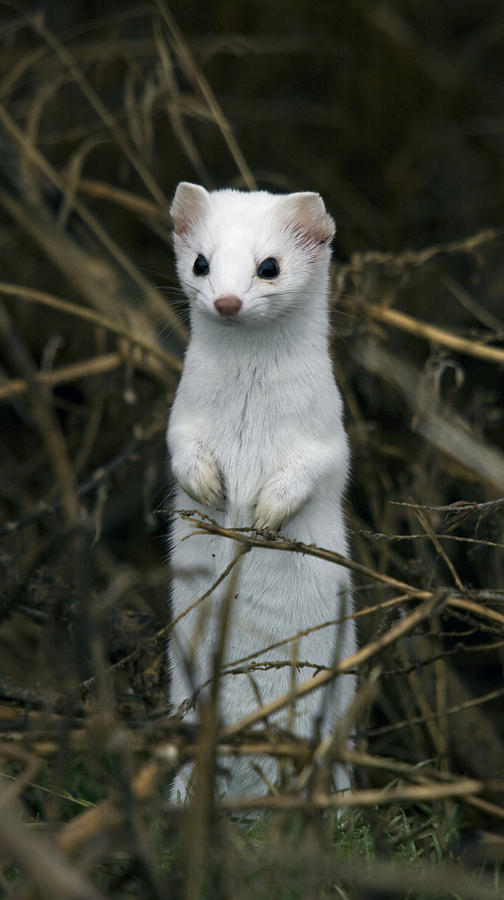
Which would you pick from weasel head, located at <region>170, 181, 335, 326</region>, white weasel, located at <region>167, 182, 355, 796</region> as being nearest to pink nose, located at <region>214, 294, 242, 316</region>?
weasel head, located at <region>170, 181, 335, 326</region>

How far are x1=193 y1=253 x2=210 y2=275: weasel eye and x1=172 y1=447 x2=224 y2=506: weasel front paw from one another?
0.40m

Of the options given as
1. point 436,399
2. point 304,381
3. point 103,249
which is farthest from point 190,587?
point 103,249

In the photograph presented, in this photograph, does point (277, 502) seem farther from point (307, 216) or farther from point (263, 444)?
point (307, 216)

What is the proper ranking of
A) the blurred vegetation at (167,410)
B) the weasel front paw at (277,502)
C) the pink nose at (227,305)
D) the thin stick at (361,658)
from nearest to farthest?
the blurred vegetation at (167,410), the thin stick at (361,658), the pink nose at (227,305), the weasel front paw at (277,502)

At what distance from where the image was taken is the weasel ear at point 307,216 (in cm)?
237

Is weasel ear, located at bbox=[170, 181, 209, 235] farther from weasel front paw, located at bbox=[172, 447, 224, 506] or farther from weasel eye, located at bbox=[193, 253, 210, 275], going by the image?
weasel front paw, located at bbox=[172, 447, 224, 506]

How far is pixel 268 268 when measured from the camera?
7.58ft

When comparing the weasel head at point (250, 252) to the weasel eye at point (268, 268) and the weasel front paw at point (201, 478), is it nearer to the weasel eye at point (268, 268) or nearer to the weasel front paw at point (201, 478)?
the weasel eye at point (268, 268)

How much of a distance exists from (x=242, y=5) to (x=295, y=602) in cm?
417

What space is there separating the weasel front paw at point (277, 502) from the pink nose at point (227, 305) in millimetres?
389

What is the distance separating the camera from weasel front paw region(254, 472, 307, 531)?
2.29 metres

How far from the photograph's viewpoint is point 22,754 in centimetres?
153

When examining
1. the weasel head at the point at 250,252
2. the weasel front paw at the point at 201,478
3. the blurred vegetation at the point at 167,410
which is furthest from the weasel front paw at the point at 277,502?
the weasel head at the point at 250,252

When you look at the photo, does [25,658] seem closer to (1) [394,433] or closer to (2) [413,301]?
(1) [394,433]
